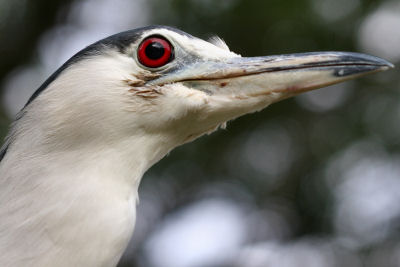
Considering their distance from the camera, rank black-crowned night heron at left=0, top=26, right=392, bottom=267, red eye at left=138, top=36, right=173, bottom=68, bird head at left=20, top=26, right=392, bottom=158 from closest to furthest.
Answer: black-crowned night heron at left=0, top=26, right=392, bottom=267 → bird head at left=20, top=26, right=392, bottom=158 → red eye at left=138, top=36, right=173, bottom=68

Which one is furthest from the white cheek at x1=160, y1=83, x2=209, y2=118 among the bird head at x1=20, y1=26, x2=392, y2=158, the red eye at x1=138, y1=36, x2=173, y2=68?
the red eye at x1=138, y1=36, x2=173, y2=68

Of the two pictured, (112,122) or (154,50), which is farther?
(154,50)

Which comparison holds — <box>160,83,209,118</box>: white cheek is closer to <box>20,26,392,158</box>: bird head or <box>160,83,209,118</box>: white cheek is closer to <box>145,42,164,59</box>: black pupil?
<box>20,26,392,158</box>: bird head

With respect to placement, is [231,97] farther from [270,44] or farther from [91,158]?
[270,44]

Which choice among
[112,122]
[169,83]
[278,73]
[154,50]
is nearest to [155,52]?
[154,50]

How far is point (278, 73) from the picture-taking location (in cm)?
240

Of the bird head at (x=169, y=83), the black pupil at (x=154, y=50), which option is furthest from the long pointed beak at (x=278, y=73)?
the black pupil at (x=154, y=50)

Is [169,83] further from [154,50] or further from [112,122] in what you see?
[112,122]

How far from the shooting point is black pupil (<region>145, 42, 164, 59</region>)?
2.41 meters

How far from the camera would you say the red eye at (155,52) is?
2398 millimetres

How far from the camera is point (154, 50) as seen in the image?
2428 mm

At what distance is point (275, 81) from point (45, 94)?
0.99 m

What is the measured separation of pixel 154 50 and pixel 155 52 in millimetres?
11

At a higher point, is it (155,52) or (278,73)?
(155,52)
